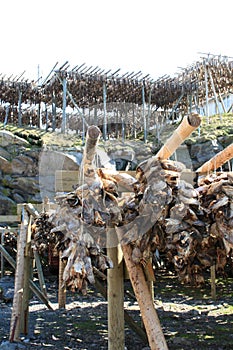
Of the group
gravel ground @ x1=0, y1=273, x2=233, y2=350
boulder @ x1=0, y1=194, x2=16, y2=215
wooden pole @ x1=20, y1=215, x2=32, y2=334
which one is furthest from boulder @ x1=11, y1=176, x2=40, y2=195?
wooden pole @ x1=20, y1=215, x2=32, y2=334

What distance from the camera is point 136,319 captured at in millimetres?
8242

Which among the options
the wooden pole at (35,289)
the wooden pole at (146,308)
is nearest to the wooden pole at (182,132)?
the wooden pole at (146,308)

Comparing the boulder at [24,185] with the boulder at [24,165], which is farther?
the boulder at [24,165]

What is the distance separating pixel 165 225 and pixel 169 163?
1.44 feet

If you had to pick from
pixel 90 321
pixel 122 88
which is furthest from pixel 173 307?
pixel 122 88

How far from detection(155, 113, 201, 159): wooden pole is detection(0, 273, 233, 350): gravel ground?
3431mm

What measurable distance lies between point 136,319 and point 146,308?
195 inches

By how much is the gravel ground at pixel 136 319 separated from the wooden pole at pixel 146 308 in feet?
8.53

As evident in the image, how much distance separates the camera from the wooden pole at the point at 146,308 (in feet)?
11.4

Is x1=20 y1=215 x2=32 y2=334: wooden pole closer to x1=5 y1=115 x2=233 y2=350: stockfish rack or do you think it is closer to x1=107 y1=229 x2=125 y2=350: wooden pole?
x1=107 y1=229 x2=125 y2=350: wooden pole

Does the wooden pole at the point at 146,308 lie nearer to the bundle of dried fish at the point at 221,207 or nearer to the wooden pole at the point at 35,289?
the bundle of dried fish at the point at 221,207

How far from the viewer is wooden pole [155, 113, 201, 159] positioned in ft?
10.2

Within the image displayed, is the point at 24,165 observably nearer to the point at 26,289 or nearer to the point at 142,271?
the point at 26,289

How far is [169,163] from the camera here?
3.29 meters
